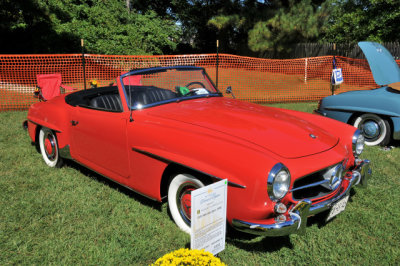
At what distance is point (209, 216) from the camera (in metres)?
2.14

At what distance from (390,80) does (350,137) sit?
124 inches

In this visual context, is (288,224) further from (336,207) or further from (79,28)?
(79,28)

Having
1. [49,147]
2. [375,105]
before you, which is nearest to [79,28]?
[49,147]

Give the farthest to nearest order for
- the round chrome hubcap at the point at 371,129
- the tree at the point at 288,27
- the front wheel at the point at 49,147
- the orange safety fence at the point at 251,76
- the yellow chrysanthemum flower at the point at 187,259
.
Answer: the tree at the point at 288,27
the orange safety fence at the point at 251,76
the round chrome hubcap at the point at 371,129
the front wheel at the point at 49,147
the yellow chrysanthemum flower at the point at 187,259

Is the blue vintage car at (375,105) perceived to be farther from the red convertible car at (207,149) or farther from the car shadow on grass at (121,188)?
the car shadow on grass at (121,188)

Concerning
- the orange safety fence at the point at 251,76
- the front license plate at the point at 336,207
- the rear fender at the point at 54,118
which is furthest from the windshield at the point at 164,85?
the orange safety fence at the point at 251,76

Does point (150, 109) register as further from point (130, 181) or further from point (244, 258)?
point (244, 258)

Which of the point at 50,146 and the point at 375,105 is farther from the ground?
the point at 375,105

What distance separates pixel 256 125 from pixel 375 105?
133 inches

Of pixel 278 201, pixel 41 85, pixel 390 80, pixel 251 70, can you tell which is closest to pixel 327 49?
pixel 251 70

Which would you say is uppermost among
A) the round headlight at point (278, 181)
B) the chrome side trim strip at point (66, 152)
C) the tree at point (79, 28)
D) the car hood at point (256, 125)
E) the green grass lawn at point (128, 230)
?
the tree at point (79, 28)

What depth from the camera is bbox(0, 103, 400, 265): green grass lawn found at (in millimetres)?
2568

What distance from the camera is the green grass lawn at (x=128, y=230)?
257 centimetres

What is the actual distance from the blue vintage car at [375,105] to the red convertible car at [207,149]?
202cm
